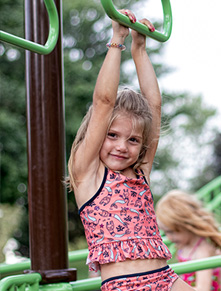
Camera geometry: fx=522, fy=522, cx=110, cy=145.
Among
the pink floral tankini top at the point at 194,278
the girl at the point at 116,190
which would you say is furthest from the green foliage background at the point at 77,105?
the girl at the point at 116,190

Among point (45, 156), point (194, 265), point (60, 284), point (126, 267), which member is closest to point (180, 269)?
point (194, 265)

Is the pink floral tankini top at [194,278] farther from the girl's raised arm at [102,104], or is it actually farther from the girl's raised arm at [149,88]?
the girl's raised arm at [102,104]

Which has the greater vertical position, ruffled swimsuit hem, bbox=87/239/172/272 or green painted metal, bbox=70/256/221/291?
ruffled swimsuit hem, bbox=87/239/172/272

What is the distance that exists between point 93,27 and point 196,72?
374 cm

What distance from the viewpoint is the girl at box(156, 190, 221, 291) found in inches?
123

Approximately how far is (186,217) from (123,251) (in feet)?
5.24

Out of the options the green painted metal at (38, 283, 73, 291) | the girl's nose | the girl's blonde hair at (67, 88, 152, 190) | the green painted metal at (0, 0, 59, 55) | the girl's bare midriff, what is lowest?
the green painted metal at (38, 283, 73, 291)

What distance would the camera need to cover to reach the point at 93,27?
1273cm

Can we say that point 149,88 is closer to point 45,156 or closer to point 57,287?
point 45,156

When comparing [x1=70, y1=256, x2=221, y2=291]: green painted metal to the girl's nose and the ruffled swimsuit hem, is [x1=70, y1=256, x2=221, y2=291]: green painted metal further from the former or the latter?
the girl's nose

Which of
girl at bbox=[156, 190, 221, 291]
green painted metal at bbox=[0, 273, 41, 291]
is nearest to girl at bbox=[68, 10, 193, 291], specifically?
green painted metal at bbox=[0, 273, 41, 291]

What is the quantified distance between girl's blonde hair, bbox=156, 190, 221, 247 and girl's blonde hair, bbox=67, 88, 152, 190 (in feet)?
4.65

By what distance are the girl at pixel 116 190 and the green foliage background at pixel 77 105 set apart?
7.96 metres

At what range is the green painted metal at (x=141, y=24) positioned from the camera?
1.51 m
